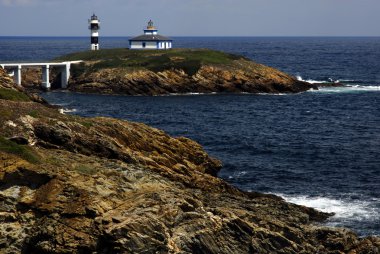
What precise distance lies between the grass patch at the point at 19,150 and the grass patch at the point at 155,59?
91399mm

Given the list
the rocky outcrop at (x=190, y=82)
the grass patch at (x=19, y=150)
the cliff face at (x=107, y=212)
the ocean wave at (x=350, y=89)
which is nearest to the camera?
the cliff face at (x=107, y=212)

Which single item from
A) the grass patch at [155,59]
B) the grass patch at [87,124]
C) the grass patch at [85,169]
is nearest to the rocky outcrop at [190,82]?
the grass patch at [155,59]

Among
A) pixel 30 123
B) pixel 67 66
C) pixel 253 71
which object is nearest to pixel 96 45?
pixel 67 66

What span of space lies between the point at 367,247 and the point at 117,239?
14548 mm

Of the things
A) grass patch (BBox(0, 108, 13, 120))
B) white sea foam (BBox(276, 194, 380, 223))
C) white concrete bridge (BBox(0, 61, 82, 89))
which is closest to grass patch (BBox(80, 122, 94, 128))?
grass patch (BBox(0, 108, 13, 120))

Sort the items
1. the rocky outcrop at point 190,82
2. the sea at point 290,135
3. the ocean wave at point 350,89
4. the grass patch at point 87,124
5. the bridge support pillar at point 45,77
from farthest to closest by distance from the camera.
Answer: the bridge support pillar at point 45,77 < the ocean wave at point 350,89 < the rocky outcrop at point 190,82 < the sea at point 290,135 < the grass patch at point 87,124

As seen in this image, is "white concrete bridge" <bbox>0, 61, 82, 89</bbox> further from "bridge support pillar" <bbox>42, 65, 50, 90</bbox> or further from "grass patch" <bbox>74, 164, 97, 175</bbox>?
"grass patch" <bbox>74, 164, 97, 175</bbox>

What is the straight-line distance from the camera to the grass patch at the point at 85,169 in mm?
33406

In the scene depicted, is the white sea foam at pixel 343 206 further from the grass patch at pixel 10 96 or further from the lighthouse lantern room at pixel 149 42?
the lighthouse lantern room at pixel 149 42

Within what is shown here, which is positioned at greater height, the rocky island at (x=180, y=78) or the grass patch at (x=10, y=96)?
the grass patch at (x=10, y=96)

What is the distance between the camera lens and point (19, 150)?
33.1 m

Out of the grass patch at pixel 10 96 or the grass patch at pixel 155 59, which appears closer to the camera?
the grass patch at pixel 10 96

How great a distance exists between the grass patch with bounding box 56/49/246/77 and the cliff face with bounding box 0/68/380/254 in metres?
87.8

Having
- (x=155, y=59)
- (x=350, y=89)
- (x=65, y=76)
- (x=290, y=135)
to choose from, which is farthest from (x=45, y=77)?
(x=290, y=135)
